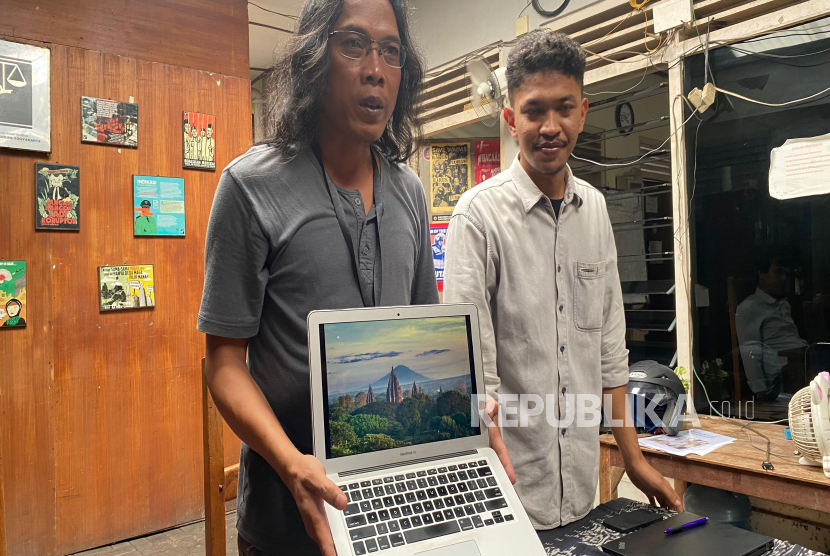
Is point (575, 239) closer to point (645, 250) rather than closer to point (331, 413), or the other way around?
point (331, 413)

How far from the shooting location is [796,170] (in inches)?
95.3

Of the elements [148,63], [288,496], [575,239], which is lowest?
[288,496]

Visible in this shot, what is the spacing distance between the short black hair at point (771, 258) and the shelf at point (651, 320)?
18.3 inches

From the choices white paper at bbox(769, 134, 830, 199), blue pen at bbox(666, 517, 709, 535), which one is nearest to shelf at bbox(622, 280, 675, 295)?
white paper at bbox(769, 134, 830, 199)

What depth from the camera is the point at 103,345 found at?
288cm

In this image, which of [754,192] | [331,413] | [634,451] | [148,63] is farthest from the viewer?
[148,63]

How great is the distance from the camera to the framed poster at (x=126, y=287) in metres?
2.88

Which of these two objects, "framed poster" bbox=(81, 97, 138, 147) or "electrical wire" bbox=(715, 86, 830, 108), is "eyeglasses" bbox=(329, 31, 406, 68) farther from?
"framed poster" bbox=(81, 97, 138, 147)

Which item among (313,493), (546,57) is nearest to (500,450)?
(313,493)

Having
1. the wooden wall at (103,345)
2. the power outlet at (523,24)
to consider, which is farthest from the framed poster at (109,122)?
the power outlet at (523,24)

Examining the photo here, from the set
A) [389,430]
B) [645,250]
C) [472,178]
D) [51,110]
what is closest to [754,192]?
[645,250]

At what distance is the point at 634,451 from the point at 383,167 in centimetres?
89

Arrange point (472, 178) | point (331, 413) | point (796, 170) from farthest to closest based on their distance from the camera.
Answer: point (472, 178) < point (796, 170) < point (331, 413)

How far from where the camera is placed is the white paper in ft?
7.68
